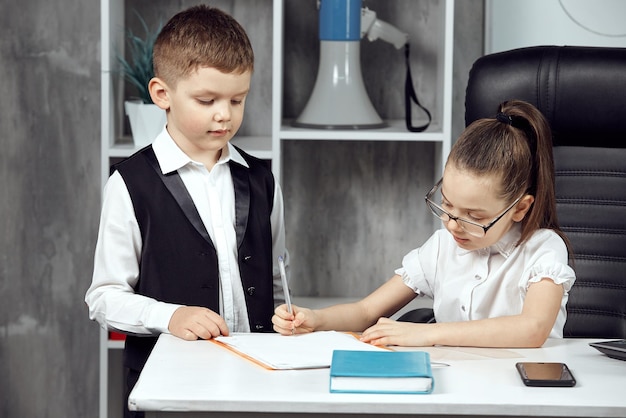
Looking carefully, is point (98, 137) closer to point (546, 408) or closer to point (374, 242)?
point (374, 242)

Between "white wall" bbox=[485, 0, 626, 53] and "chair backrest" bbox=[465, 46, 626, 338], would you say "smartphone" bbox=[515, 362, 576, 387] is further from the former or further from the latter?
"white wall" bbox=[485, 0, 626, 53]

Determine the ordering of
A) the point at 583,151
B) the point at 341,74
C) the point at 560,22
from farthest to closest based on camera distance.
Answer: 1. the point at 560,22
2. the point at 341,74
3. the point at 583,151

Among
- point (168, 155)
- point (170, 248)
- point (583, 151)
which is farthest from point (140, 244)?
point (583, 151)

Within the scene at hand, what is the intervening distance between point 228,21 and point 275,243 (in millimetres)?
470

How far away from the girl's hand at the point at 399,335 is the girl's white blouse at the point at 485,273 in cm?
22

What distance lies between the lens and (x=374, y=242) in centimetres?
270

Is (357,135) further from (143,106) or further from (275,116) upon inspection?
(143,106)

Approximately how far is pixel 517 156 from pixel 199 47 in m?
0.61

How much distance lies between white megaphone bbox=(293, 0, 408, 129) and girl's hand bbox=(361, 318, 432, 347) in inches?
39.4

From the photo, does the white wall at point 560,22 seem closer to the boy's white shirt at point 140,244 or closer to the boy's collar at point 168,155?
the boy's white shirt at point 140,244

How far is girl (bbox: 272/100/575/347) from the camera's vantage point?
4.71 ft

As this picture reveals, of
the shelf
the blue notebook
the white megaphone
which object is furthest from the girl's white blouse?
the white megaphone

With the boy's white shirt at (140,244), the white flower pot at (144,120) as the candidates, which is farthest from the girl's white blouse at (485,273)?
the white flower pot at (144,120)

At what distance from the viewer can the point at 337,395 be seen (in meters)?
1.13
